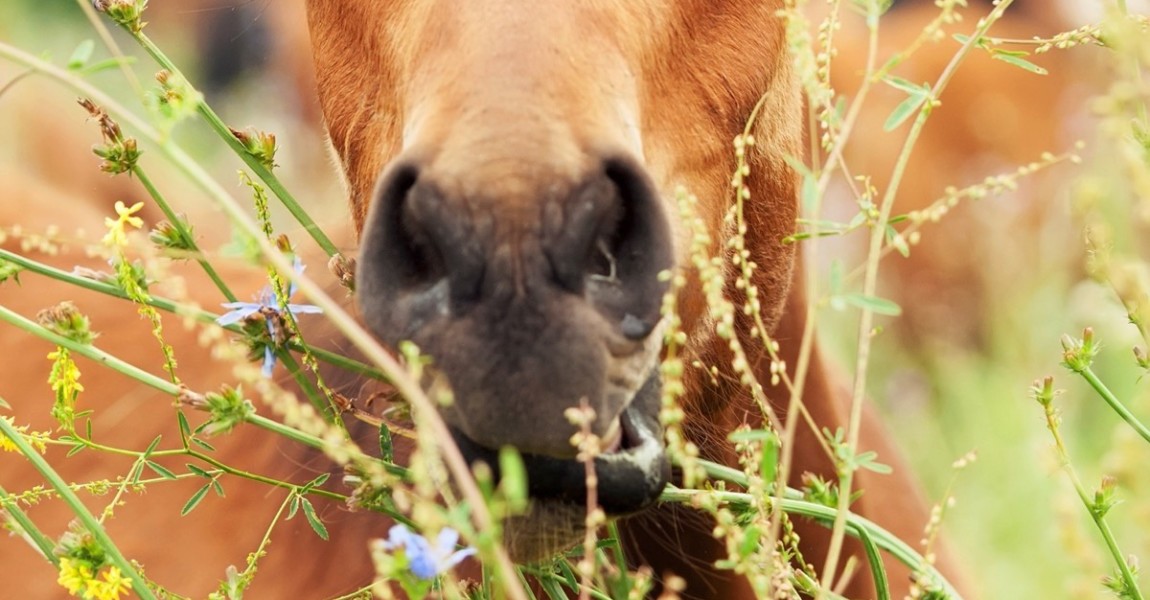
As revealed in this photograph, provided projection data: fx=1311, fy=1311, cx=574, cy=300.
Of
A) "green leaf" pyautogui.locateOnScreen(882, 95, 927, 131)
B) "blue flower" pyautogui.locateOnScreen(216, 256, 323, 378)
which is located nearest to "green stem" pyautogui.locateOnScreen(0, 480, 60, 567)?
"blue flower" pyautogui.locateOnScreen(216, 256, 323, 378)

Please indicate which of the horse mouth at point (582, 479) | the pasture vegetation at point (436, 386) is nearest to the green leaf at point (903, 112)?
the pasture vegetation at point (436, 386)

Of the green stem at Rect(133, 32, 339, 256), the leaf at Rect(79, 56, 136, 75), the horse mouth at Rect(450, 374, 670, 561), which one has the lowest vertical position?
the horse mouth at Rect(450, 374, 670, 561)

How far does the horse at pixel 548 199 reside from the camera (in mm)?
1320

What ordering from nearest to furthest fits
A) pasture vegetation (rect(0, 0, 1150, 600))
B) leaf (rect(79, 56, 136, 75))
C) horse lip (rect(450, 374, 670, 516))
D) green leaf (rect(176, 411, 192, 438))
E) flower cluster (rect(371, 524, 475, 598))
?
flower cluster (rect(371, 524, 475, 598)) → pasture vegetation (rect(0, 0, 1150, 600)) → leaf (rect(79, 56, 136, 75)) → horse lip (rect(450, 374, 670, 516)) → green leaf (rect(176, 411, 192, 438))

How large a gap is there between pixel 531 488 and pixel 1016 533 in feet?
10.9

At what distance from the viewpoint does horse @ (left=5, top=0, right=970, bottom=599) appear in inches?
52.0

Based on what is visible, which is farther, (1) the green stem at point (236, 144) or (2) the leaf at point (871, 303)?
(1) the green stem at point (236, 144)

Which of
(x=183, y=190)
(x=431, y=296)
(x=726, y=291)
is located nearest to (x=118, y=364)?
(x=431, y=296)

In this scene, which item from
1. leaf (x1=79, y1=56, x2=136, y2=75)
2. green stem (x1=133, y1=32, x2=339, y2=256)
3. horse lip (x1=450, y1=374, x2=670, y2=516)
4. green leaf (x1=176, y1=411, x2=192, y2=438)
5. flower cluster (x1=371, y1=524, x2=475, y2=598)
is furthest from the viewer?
green stem (x1=133, y1=32, x2=339, y2=256)

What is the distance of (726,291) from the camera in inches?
81.8

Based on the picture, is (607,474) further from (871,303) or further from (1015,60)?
(1015,60)

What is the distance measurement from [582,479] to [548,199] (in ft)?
1.04

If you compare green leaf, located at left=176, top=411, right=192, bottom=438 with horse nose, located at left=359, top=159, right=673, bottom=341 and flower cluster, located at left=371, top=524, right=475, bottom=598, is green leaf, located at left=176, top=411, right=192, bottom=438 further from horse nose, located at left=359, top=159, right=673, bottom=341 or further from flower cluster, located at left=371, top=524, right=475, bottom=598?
flower cluster, located at left=371, top=524, right=475, bottom=598

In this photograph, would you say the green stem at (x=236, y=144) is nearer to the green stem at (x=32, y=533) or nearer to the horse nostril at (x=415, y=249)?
the horse nostril at (x=415, y=249)
